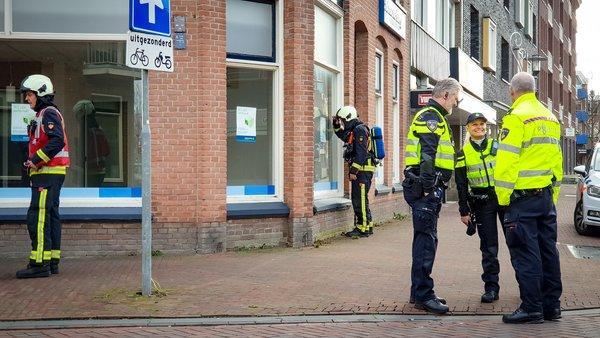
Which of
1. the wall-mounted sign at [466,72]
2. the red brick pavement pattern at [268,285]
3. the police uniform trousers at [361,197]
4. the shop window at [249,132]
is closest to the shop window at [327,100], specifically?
the police uniform trousers at [361,197]

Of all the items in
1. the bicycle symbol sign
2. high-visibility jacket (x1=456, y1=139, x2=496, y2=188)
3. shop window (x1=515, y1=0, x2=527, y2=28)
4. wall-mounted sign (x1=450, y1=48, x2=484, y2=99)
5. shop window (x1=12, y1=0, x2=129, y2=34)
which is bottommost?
high-visibility jacket (x1=456, y1=139, x2=496, y2=188)

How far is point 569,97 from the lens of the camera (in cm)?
6362

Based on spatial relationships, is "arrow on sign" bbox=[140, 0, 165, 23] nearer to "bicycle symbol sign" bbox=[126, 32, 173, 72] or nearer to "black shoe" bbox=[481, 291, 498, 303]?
"bicycle symbol sign" bbox=[126, 32, 173, 72]

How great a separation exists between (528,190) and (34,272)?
5177mm

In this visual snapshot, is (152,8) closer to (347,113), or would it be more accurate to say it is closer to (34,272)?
(34,272)

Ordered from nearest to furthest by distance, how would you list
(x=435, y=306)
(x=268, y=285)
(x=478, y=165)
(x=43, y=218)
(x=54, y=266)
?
(x=435, y=306) < (x=478, y=165) < (x=268, y=285) < (x=43, y=218) < (x=54, y=266)

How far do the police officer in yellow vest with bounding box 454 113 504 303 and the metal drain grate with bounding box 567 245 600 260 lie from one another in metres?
4.00

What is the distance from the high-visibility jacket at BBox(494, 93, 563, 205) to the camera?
634 centimetres

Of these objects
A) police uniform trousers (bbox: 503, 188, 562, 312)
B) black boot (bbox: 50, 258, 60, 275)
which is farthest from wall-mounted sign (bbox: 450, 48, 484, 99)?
police uniform trousers (bbox: 503, 188, 562, 312)

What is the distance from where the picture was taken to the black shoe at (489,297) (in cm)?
721

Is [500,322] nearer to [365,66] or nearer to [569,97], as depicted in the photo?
[365,66]

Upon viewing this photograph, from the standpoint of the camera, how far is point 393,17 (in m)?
16.2

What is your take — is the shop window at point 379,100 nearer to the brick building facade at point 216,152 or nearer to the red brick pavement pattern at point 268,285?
the brick building facade at point 216,152

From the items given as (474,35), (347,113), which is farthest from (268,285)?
(474,35)
